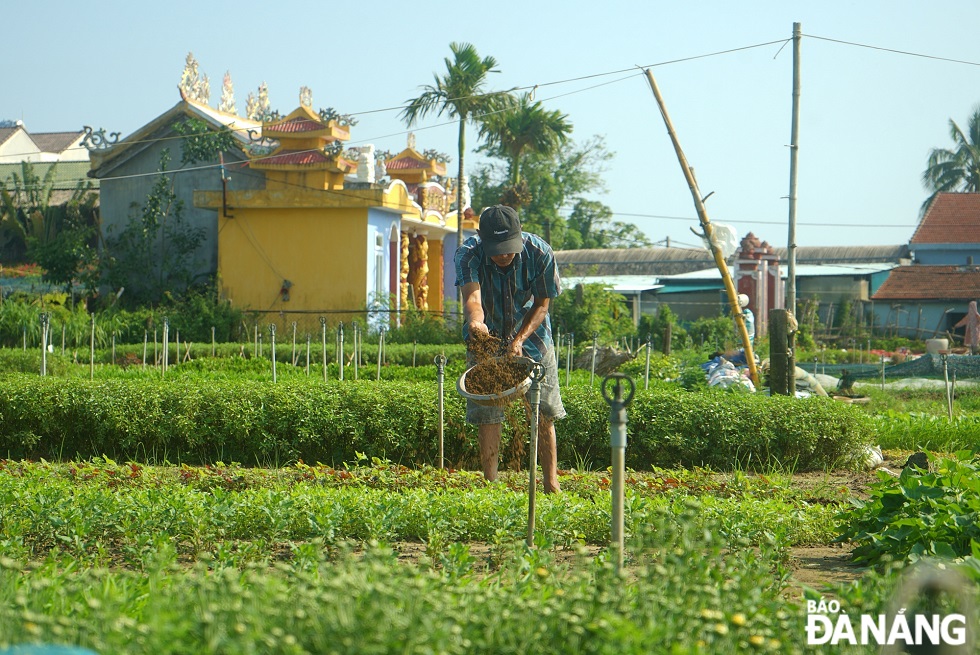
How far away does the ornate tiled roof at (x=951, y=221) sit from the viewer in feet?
121

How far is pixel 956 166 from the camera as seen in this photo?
48.5 m

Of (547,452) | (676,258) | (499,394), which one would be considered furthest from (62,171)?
(499,394)

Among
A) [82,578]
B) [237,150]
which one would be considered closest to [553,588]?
[82,578]

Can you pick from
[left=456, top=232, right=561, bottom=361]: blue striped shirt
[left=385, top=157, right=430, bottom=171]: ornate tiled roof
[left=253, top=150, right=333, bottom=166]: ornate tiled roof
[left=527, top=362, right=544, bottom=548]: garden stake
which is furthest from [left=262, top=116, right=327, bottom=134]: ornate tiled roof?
[left=527, top=362, right=544, bottom=548]: garden stake

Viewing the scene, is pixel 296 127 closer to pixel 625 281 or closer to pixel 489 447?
pixel 489 447

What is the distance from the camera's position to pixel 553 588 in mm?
3668

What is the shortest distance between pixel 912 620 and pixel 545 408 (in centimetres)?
333

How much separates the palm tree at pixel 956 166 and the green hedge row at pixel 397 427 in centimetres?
4310

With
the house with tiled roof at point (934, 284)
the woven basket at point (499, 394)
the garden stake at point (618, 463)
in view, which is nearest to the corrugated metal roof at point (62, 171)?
the house with tiled roof at point (934, 284)

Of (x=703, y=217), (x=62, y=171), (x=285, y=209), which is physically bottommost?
(x=703, y=217)

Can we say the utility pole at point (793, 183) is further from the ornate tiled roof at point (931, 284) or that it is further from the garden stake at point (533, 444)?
the ornate tiled roof at point (931, 284)

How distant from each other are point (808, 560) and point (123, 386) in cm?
633

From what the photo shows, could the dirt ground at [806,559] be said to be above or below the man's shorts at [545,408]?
below

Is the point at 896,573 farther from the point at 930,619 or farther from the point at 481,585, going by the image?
the point at 481,585
